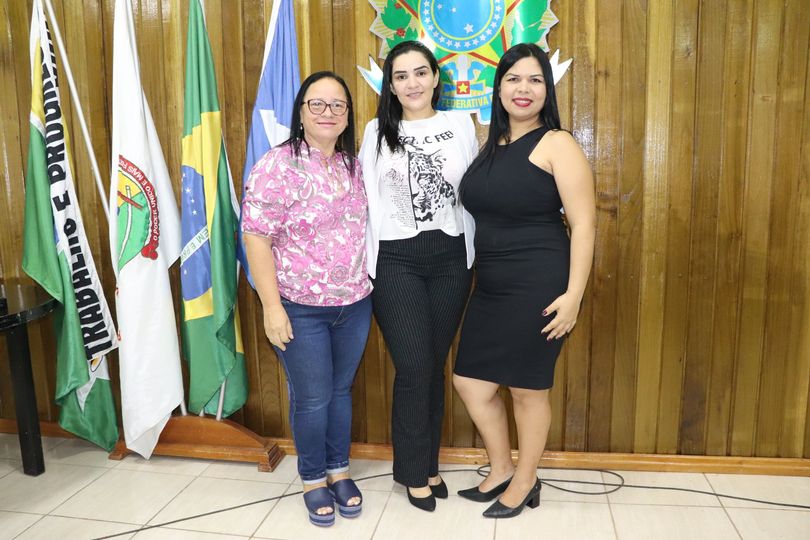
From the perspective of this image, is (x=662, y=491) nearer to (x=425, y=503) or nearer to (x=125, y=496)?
(x=425, y=503)

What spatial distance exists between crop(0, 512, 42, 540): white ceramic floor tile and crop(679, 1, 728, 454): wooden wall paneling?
2.32 m

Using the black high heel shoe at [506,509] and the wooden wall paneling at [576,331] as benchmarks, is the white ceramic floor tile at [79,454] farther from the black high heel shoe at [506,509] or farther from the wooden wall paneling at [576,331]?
the wooden wall paneling at [576,331]

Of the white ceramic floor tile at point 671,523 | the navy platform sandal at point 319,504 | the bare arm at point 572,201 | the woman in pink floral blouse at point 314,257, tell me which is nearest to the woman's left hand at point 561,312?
the bare arm at point 572,201

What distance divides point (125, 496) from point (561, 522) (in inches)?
59.8

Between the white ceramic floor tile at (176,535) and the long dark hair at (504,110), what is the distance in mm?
1380

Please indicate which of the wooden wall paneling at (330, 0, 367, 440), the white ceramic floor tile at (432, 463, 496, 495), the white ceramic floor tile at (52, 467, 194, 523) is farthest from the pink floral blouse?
the white ceramic floor tile at (52, 467, 194, 523)

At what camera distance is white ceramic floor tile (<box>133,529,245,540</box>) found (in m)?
1.98

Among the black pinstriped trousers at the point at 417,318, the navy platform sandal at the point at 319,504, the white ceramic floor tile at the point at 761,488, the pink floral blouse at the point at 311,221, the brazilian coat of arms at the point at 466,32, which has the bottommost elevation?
the white ceramic floor tile at the point at 761,488

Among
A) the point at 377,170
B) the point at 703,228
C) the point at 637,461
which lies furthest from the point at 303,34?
the point at 637,461

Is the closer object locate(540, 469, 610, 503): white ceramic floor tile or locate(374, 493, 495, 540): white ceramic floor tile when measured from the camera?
locate(374, 493, 495, 540): white ceramic floor tile

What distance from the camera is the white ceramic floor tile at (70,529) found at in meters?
2.00

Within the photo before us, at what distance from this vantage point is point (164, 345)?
2.39m

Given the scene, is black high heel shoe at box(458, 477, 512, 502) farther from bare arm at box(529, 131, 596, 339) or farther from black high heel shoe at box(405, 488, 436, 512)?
bare arm at box(529, 131, 596, 339)

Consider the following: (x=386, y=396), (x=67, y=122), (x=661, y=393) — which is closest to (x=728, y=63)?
(x=661, y=393)
